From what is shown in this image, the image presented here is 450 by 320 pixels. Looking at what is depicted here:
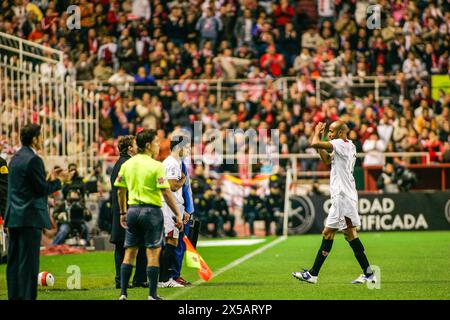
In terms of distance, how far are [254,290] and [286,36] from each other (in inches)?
859

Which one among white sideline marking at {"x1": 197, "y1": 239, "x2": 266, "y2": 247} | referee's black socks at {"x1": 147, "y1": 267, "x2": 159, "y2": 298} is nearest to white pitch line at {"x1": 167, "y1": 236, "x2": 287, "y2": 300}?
white sideline marking at {"x1": 197, "y1": 239, "x2": 266, "y2": 247}

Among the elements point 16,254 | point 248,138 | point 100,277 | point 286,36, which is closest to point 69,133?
point 248,138

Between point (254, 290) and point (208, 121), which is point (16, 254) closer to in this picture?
point (254, 290)

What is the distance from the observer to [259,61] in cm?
3453

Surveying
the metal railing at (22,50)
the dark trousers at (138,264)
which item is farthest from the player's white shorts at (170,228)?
the metal railing at (22,50)

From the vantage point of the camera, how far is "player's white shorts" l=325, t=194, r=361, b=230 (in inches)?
592

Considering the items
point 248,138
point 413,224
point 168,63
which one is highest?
point 168,63

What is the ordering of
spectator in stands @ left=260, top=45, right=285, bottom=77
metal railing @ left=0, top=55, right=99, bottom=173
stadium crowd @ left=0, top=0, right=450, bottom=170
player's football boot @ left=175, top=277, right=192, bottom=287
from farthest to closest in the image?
spectator in stands @ left=260, top=45, right=285, bottom=77
stadium crowd @ left=0, top=0, right=450, bottom=170
metal railing @ left=0, top=55, right=99, bottom=173
player's football boot @ left=175, top=277, right=192, bottom=287

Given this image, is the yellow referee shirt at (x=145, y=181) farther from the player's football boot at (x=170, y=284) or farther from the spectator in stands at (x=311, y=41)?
the spectator in stands at (x=311, y=41)

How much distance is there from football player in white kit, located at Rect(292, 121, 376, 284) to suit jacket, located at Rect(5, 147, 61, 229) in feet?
15.3

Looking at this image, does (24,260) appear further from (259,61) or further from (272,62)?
(259,61)

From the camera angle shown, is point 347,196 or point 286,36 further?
point 286,36

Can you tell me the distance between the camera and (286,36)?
35.3 meters

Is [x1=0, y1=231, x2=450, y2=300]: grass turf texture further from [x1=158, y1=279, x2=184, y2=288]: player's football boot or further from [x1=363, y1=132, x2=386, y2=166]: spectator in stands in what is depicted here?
[x1=363, y1=132, x2=386, y2=166]: spectator in stands
